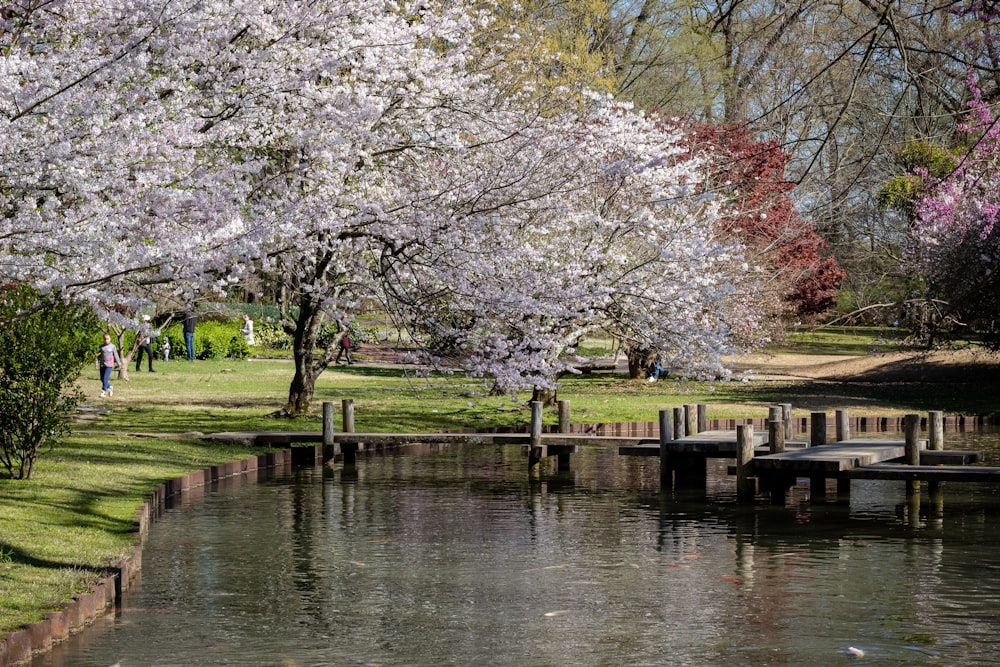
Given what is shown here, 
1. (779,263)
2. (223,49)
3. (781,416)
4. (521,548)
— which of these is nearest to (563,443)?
(781,416)

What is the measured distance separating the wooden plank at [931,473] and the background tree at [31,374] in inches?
386

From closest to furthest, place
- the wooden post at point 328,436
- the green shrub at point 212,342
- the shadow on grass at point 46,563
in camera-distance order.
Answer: the shadow on grass at point 46,563, the wooden post at point 328,436, the green shrub at point 212,342

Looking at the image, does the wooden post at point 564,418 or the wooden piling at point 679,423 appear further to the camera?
the wooden post at point 564,418

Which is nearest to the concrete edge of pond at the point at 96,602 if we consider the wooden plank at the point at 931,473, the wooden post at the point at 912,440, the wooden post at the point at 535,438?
the wooden post at the point at 535,438

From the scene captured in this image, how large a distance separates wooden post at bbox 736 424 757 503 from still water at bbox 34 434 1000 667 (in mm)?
337

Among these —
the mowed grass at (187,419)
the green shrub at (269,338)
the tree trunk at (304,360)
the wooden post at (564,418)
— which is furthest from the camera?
the green shrub at (269,338)

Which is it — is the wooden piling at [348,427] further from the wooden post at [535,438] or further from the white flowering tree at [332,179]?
the wooden post at [535,438]

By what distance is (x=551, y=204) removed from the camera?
76.7ft

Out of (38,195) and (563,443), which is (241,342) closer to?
(563,443)

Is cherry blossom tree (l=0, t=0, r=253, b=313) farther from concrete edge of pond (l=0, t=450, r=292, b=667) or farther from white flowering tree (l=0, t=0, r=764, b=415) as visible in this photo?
concrete edge of pond (l=0, t=450, r=292, b=667)

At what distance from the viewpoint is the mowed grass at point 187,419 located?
1222cm

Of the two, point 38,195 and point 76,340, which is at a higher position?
point 38,195

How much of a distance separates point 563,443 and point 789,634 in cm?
1137

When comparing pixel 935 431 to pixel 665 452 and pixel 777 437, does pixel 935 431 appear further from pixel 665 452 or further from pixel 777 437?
pixel 665 452
